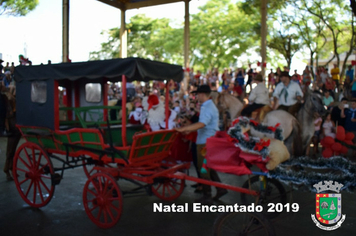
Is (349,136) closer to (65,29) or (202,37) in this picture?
(65,29)

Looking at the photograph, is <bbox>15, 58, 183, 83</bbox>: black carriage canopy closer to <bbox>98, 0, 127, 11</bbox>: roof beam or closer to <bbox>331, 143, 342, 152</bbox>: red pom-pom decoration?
<bbox>331, 143, 342, 152</bbox>: red pom-pom decoration

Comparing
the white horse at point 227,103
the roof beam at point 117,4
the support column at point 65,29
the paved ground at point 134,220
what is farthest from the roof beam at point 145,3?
the paved ground at point 134,220

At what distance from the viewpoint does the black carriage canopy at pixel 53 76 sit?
4.63m

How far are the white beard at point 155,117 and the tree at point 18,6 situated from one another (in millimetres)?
12752

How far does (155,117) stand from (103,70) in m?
3.04

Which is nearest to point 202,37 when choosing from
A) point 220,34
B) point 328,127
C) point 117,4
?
point 220,34

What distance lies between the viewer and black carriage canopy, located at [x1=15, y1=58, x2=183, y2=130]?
463 centimetres

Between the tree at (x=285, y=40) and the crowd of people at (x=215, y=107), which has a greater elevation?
the tree at (x=285, y=40)

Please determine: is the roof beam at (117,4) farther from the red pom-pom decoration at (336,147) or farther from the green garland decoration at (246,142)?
the green garland decoration at (246,142)

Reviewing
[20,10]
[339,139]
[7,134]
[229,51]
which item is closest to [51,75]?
[7,134]

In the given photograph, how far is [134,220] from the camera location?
4.96m

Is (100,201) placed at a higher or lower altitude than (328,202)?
lower

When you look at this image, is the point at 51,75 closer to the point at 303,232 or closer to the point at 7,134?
the point at 7,134

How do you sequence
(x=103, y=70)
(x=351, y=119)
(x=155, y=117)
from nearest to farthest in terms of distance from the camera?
(x=103, y=70), (x=155, y=117), (x=351, y=119)
